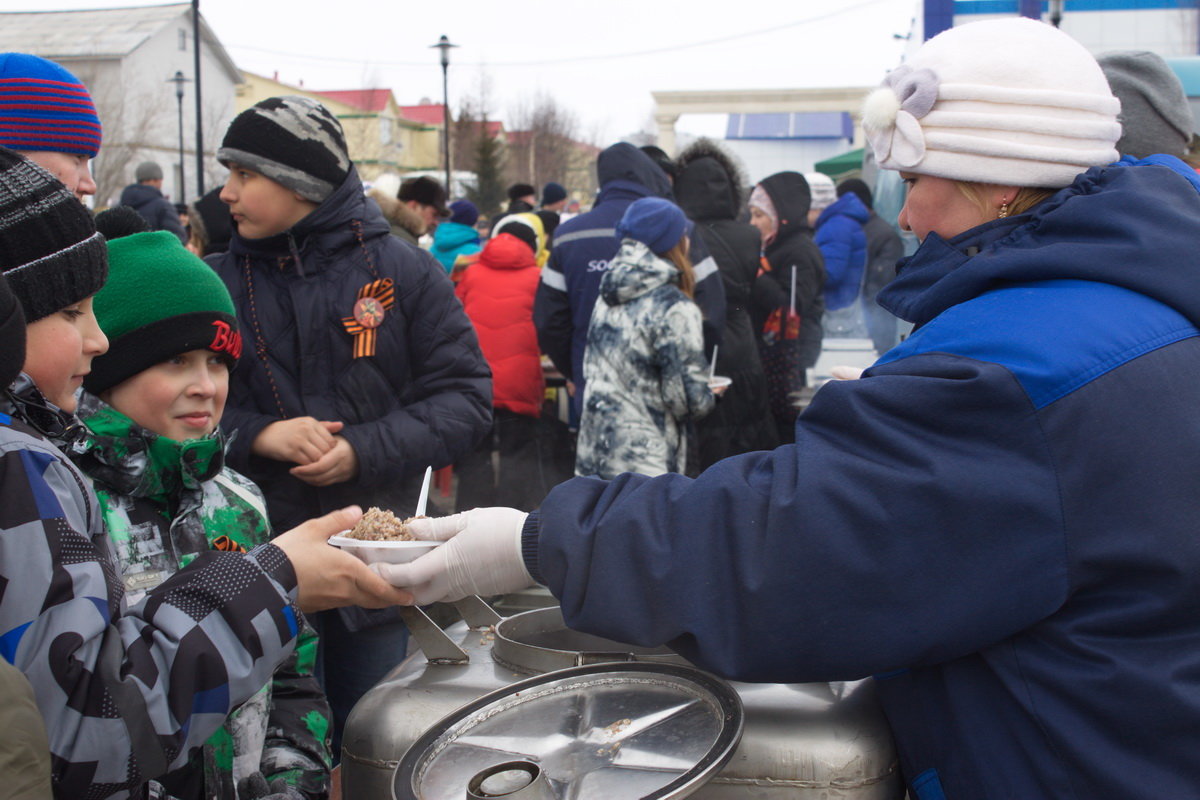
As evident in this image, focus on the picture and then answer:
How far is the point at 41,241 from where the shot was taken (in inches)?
57.1

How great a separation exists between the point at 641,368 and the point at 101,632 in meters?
3.17

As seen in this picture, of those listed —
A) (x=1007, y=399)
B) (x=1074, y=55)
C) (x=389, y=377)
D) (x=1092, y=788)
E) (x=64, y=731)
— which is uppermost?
(x=1074, y=55)

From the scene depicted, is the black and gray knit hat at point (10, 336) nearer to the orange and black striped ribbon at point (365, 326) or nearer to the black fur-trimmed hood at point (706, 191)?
the orange and black striped ribbon at point (365, 326)

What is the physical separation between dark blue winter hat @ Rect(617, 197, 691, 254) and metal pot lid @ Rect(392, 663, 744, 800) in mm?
2983

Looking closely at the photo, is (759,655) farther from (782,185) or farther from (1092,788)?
(782,185)

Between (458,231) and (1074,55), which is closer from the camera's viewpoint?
(1074,55)

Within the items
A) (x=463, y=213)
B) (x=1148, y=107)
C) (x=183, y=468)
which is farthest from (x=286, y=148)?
(x=463, y=213)

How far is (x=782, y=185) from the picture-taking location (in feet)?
23.0

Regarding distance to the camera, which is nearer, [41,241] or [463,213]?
[41,241]

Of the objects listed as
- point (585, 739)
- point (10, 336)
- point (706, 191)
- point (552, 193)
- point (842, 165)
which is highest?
point (842, 165)

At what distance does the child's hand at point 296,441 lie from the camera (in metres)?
2.69

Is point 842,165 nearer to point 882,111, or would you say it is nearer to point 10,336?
point 882,111

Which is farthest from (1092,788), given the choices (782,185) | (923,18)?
(782,185)

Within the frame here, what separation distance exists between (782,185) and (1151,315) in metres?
5.91
